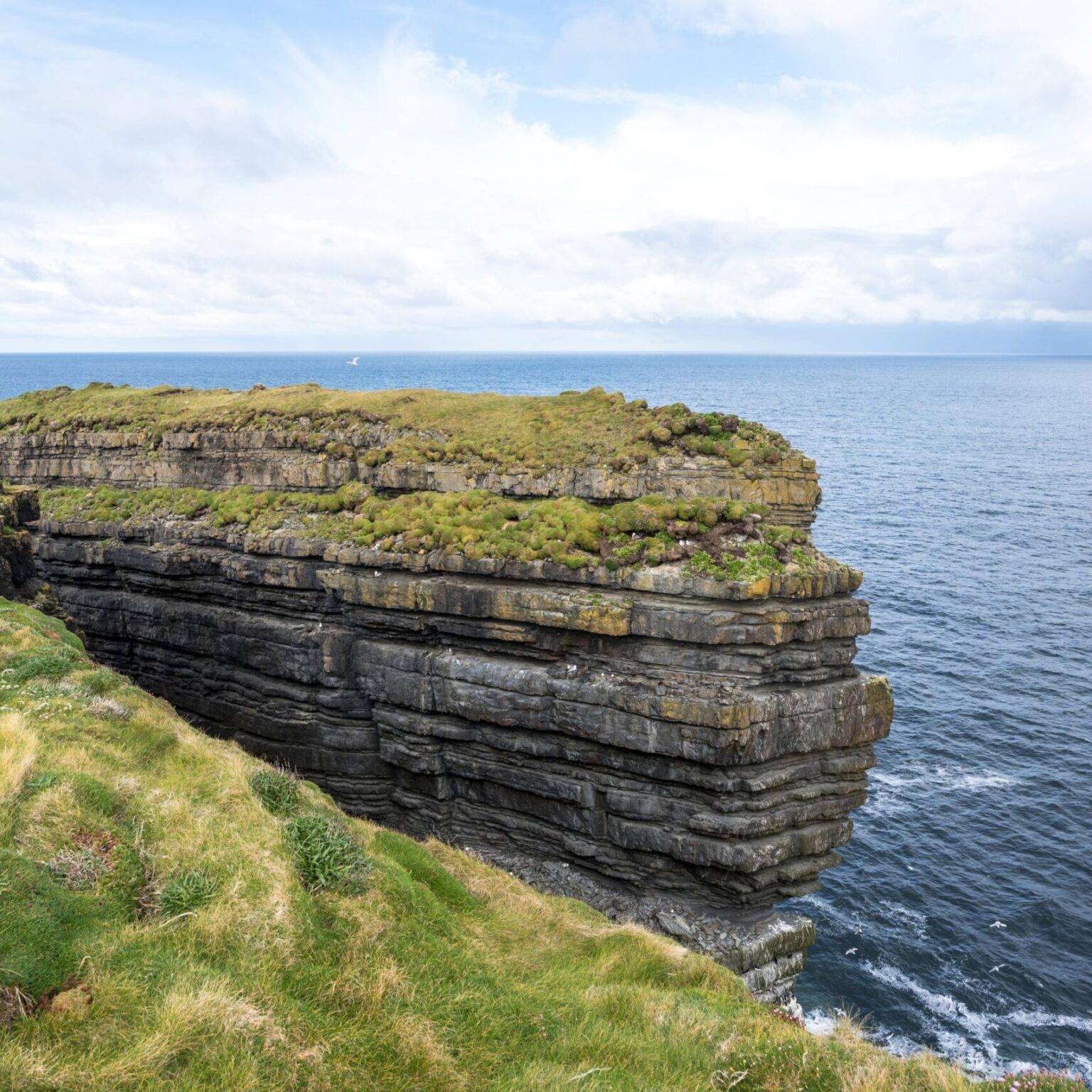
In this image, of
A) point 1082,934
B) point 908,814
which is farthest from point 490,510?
point 1082,934

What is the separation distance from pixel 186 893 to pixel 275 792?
14.5 feet

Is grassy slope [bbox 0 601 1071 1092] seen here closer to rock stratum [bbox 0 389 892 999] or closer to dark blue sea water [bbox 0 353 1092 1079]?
rock stratum [bbox 0 389 892 999]

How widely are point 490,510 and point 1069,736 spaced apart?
32.9 meters

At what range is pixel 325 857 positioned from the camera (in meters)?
15.2

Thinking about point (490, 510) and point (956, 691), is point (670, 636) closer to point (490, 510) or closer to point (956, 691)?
point (490, 510)

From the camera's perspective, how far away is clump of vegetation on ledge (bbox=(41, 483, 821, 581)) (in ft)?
89.0

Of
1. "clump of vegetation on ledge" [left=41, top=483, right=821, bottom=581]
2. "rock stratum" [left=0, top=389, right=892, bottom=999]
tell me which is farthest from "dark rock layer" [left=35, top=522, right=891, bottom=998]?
"clump of vegetation on ledge" [left=41, top=483, right=821, bottom=581]

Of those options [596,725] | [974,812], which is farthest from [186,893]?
[974,812]

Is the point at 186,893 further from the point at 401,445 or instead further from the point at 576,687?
the point at 401,445

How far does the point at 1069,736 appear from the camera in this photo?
43.4 metres

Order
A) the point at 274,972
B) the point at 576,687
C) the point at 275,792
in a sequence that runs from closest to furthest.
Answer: the point at 274,972, the point at 275,792, the point at 576,687

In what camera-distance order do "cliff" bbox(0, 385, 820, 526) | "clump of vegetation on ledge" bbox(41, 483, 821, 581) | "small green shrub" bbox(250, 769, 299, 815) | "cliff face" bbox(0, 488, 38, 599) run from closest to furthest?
1. "small green shrub" bbox(250, 769, 299, 815)
2. "clump of vegetation on ledge" bbox(41, 483, 821, 581)
3. "cliff" bbox(0, 385, 820, 526)
4. "cliff face" bbox(0, 488, 38, 599)

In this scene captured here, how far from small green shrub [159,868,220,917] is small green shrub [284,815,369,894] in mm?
1653

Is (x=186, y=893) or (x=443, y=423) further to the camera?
(x=443, y=423)
